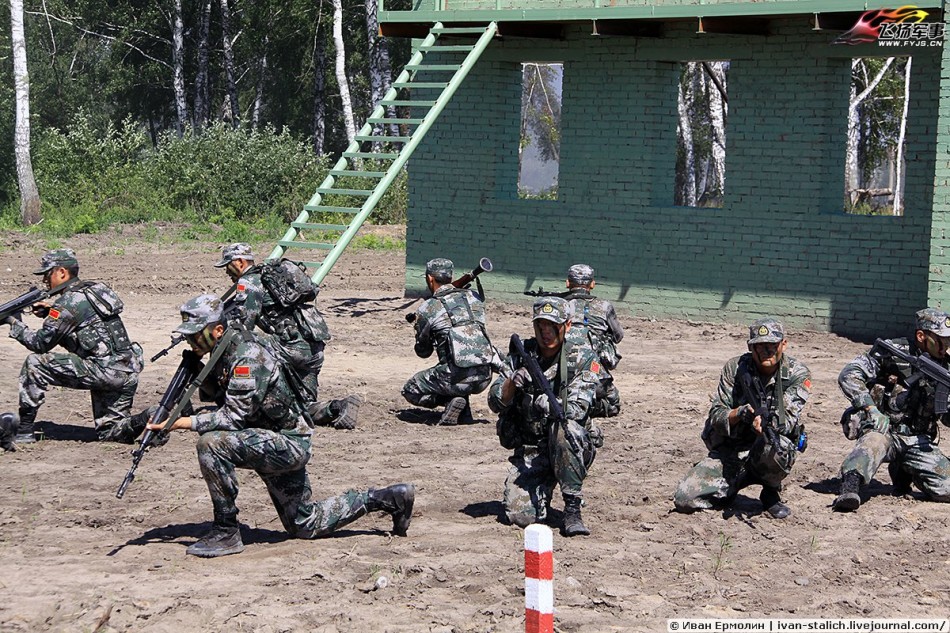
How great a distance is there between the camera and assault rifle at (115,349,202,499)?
699 centimetres

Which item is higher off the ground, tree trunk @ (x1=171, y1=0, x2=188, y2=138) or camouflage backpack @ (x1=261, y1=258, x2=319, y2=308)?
tree trunk @ (x1=171, y1=0, x2=188, y2=138)

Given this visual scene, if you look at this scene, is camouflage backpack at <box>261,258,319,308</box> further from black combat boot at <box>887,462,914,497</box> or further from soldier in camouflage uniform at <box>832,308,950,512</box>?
black combat boot at <box>887,462,914,497</box>

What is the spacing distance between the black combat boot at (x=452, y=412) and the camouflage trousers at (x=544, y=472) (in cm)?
297

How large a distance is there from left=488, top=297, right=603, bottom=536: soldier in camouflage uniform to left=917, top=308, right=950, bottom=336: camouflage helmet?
2395mm

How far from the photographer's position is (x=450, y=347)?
440 inches

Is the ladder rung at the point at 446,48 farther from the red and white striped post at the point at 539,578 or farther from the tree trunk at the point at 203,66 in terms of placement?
the tree trunk at the point at 203,66

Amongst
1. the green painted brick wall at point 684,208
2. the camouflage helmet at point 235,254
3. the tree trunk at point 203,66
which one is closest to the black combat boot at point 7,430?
the camouflage helmet at point 235,254

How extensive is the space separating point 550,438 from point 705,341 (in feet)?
27.9

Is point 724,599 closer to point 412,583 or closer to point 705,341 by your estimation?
point 412,583

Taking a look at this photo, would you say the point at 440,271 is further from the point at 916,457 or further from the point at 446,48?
the point at 446,48

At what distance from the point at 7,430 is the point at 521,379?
15.1 ft

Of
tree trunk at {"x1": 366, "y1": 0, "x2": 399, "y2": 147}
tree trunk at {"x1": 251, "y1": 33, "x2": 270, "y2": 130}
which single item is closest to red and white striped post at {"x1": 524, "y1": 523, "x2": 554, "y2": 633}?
tree trunk at {"x1": 366, "y1": 0, "x2": 399, "y2": 147}

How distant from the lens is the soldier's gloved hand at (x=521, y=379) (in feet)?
25.5

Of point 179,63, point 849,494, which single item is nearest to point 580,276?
point 849,494
